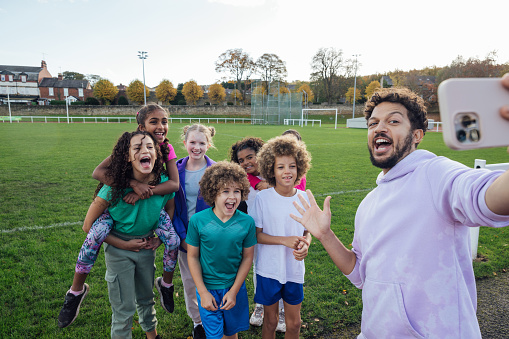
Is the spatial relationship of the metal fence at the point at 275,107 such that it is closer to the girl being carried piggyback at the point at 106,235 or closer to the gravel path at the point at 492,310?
the gravel path at the point at 492,310

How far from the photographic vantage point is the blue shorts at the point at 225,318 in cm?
240

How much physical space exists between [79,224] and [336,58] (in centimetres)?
7456

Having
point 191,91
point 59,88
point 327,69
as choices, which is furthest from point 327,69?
point 59,88

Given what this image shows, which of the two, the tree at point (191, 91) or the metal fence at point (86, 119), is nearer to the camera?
the metal fence at point (86, 119)

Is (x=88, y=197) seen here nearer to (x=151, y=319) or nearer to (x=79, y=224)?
(x=79, y=224)

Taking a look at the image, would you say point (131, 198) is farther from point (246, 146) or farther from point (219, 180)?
point (246, 146)

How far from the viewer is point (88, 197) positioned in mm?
7496

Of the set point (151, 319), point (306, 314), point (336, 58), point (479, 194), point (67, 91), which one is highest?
point (336, 58)

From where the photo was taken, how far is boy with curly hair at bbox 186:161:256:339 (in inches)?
95.3

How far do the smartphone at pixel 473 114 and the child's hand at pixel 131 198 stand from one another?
244cm

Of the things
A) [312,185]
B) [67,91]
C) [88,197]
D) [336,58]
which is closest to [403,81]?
[336,58]

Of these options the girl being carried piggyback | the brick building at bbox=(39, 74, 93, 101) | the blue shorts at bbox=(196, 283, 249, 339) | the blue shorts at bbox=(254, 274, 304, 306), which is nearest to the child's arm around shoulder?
the girl being carried piggyback

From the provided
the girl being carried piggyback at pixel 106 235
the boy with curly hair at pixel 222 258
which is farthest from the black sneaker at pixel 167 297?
the boy with curly hair at pixel 222 258

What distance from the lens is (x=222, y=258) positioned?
8.11ft
